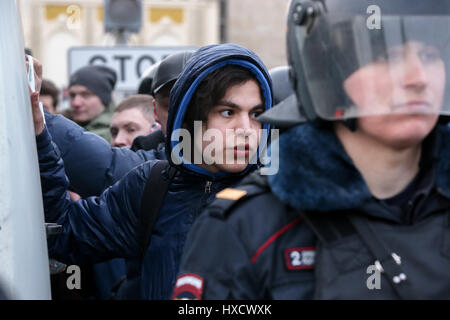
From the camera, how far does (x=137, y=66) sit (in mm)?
8352

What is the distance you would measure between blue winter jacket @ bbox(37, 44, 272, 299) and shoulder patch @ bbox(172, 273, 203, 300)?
84 cm

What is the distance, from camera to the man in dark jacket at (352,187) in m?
1.75

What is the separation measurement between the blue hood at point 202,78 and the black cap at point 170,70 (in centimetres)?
93

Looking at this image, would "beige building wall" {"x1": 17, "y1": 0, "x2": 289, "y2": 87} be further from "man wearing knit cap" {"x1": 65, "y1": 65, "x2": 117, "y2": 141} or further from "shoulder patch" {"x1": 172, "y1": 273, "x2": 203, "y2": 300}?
"shoulder patch" {"x1": 172, "y1": 273, "x2": 203, "y2": 300}

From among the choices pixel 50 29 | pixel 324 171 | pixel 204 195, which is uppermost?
pixel 324 171

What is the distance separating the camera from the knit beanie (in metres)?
6.45

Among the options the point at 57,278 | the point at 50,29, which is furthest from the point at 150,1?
the point at 57,278

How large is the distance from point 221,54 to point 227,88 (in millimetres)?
114

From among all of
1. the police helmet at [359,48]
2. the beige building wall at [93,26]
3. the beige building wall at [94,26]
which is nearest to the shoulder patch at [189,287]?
the police helmet at [359,48]

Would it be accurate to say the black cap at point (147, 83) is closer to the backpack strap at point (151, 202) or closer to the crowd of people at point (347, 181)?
the backpack strap at point (151, 202)

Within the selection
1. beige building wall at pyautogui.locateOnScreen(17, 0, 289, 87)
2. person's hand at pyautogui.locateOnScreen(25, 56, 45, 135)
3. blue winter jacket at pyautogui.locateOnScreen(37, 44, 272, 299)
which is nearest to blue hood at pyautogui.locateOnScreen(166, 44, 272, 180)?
blue winter jacket at pyautogui.locateOnScreen(37, 44, 272, 299)

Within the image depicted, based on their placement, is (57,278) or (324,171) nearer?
(324,171)
